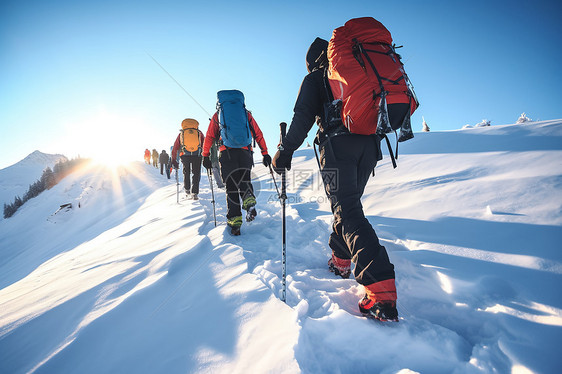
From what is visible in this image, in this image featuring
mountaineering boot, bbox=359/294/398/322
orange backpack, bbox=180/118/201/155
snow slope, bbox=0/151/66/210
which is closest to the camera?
mountaineering boot, bbox=359/294/398/322

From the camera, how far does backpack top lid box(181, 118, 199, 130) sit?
23.3 ft

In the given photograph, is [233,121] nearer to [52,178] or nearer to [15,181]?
[52,178]

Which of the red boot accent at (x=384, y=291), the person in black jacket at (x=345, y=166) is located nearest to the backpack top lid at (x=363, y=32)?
the person in black jacket at (x=345, y=166)

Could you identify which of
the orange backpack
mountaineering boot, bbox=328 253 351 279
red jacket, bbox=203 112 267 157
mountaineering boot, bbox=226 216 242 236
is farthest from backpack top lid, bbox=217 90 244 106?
the orange backpack

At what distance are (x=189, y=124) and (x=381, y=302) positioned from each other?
7.51 metres

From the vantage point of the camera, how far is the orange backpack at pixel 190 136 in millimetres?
7070

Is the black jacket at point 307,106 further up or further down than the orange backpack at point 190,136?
further down

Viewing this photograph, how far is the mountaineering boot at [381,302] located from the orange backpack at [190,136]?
7.01m

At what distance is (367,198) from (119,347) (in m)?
4.12

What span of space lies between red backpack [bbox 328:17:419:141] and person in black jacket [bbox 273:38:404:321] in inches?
4.9

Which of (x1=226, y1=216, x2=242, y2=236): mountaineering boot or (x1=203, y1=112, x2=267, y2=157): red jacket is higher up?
(x1=203, y1=112, x2=267, y2=157): red jacket

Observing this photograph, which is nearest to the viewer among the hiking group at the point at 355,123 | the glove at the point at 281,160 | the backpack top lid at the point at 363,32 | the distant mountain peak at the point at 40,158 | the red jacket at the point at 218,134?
the hiking group at the point at 355,123

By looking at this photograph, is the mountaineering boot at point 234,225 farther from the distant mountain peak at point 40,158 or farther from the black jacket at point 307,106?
the distant mountain peak at point 40,158

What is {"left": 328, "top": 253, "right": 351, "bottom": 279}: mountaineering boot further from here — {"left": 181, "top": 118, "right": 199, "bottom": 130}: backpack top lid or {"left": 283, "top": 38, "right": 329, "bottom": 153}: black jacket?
{"left": 181, "top": 118, "right": 199, "bottom": 130}: backpack top lid
